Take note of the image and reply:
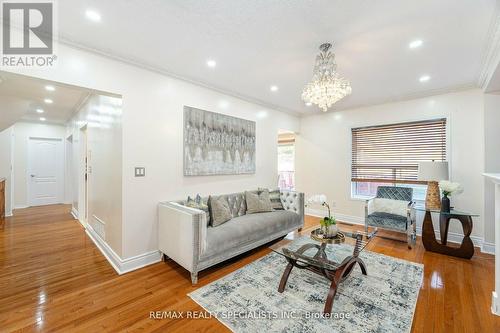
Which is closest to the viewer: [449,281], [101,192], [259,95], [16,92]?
[449,281]

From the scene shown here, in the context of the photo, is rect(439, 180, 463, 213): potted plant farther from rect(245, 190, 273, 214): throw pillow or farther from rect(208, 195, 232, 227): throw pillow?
rect(208, 195, 232, 227): throw pillow

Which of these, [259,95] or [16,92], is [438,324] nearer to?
[259,95]

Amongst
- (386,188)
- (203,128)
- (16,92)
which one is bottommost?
(386,188)

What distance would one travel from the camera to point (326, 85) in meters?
2.36

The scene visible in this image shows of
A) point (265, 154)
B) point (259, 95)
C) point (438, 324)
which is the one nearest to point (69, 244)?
point (265, 154)

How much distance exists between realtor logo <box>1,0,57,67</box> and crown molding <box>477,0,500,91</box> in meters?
3.83

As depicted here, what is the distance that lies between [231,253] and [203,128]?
193cm

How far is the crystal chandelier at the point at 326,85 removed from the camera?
2361mm

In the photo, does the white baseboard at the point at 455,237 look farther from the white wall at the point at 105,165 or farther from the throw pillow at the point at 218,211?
the white wall at the point at 105,165

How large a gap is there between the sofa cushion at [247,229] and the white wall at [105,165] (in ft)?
3.97

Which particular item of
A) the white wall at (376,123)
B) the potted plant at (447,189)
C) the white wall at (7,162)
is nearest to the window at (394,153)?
the white wall at (376,123)

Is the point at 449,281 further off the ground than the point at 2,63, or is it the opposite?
the point at 2,63

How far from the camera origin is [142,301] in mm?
2111

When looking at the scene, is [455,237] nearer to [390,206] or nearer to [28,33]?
[390,206]
